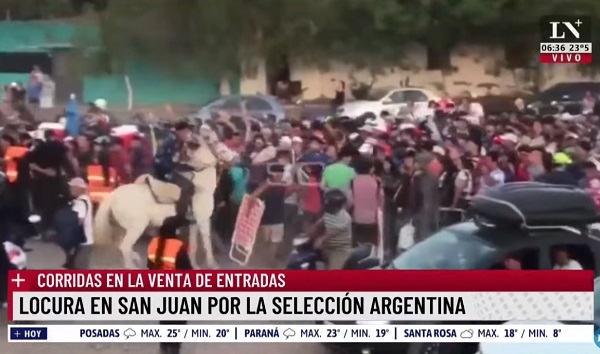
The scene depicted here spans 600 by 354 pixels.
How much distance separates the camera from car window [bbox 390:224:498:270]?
3457mm

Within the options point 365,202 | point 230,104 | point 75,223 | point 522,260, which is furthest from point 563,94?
point 75,223

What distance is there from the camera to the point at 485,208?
347 cm

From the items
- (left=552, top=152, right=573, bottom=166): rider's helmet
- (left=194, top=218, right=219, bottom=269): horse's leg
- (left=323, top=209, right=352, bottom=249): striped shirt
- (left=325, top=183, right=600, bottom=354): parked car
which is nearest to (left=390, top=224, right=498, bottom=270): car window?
(left=325, top=183, right=600, bottom=354): parked car

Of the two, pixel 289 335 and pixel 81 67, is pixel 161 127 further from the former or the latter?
pixel 289 335

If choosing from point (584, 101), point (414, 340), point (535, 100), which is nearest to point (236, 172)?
point (414, 340)

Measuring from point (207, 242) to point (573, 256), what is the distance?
5.21ft

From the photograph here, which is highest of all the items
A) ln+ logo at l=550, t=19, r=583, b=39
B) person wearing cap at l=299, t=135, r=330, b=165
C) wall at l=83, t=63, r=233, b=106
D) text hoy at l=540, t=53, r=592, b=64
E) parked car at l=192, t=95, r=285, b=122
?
ln+ logo at l=550, t=19, r=583, b=39

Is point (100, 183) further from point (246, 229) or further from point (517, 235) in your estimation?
point (517, 235)

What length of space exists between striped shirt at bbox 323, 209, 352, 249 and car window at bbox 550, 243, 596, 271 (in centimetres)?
89

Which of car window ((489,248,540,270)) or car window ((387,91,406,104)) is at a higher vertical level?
car window ((387,91,406,104))

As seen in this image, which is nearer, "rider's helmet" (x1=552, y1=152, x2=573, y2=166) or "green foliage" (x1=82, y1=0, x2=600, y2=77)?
"green foliage" (x1=82, y1=0, x2=600, y2=77)

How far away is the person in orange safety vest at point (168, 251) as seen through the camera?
340 cm

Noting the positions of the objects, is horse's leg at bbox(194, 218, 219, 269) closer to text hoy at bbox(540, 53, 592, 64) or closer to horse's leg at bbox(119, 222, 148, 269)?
horse's leg at bbox(119, 222, 148, 269)

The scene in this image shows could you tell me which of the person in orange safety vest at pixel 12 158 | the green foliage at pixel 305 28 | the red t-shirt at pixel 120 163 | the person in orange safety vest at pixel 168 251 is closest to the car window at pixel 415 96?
the green foliage at pixel 305 28
